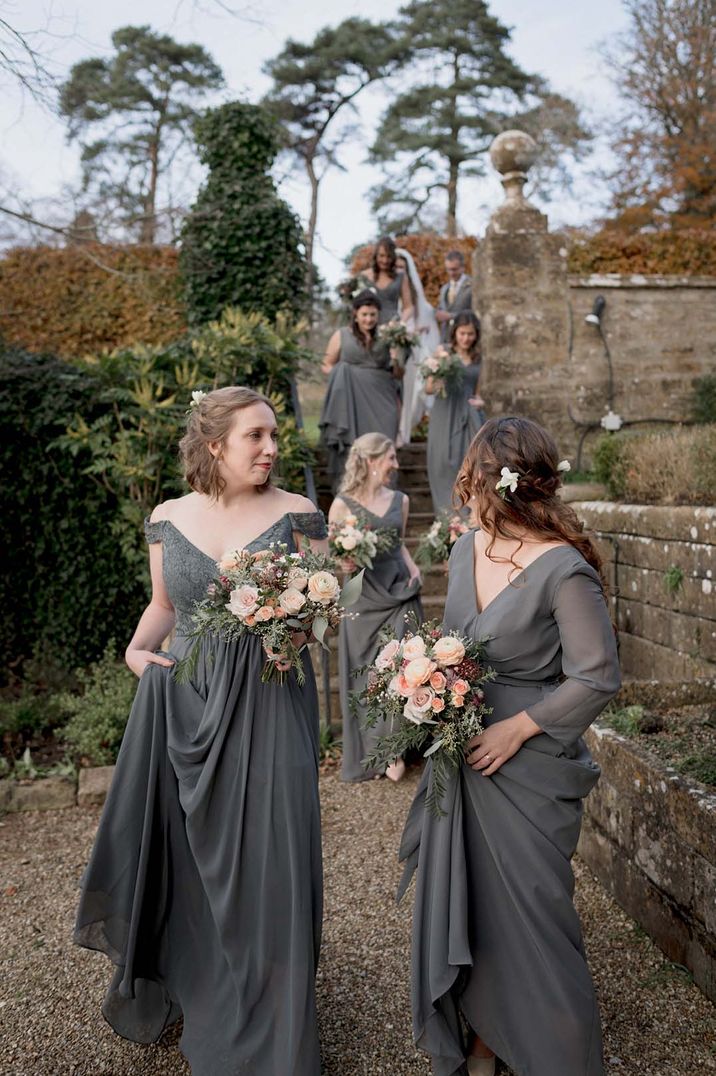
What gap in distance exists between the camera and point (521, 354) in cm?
978

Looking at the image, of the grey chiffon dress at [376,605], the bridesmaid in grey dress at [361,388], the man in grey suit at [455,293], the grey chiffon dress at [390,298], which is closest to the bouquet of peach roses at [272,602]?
the grey chiffon dress at [376,605]

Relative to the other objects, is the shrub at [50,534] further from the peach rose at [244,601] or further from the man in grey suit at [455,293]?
the peach rose at [244,601]

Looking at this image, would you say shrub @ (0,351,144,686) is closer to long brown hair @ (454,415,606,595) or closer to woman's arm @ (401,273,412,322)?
woman's arm @ (401,273,412,322)

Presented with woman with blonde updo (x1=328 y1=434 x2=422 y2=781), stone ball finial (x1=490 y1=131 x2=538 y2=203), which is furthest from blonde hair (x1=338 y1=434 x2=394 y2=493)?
stone ball finial (x1=490 y1=131 x2=538 y2=203)

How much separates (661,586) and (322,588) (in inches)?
153

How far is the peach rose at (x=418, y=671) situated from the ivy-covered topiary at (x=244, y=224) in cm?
874

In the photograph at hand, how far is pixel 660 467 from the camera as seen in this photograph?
629 cm

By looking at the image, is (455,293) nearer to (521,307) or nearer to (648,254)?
(521,307)

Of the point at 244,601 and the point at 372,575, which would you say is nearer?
the point at 244,601

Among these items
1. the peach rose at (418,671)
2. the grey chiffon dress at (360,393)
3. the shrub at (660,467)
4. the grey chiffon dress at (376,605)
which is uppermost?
the grey chiffon dress at (360,393)

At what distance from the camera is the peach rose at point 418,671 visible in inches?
88.4

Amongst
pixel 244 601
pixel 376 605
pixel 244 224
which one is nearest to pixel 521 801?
pixel 244 601

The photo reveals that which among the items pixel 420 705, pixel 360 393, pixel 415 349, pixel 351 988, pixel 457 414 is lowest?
pixel 351 988

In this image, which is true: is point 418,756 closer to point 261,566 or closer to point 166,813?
point 166,813
